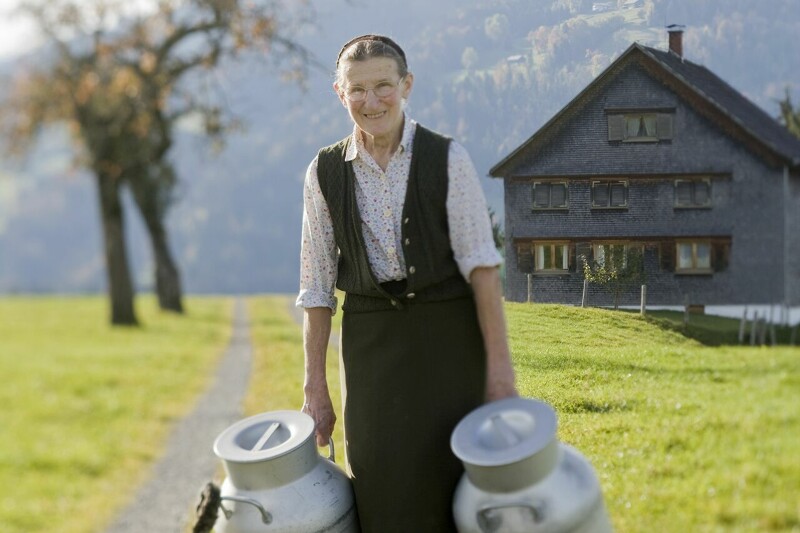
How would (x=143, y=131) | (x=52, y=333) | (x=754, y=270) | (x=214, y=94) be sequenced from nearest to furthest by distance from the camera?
(x=754, y=270) < (x=214, y=94) < (x=143, y=131) < (x=52, y=333)

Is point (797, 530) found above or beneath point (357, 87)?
beneath

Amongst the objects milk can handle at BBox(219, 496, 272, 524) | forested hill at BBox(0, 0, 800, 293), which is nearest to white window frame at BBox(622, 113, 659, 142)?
forested hill at BBox(0, 0, 800, 293)

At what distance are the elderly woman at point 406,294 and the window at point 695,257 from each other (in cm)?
54

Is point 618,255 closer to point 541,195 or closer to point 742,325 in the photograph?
point 541,195

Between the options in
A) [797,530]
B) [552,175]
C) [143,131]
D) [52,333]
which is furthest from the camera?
[52,333]

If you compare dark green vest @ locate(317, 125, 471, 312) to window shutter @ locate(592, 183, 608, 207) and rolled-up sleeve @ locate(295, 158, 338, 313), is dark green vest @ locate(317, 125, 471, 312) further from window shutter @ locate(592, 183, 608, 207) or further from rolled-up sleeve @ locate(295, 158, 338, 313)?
window shutter @ locate(592, 183, 608, 207)

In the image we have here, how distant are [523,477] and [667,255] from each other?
824mm

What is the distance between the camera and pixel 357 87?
9.18ft

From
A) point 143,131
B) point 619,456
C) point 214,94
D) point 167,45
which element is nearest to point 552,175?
point 619,456

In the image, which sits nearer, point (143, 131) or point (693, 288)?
point (693, 288)

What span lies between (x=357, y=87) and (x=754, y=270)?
1.22 meters

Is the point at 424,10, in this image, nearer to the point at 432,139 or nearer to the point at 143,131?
the point at 432,139

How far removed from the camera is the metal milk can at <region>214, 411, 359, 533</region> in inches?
112

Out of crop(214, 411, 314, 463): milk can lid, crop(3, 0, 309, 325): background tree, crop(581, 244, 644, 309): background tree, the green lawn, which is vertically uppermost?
crop(3, 0, 309, 325): background tree
